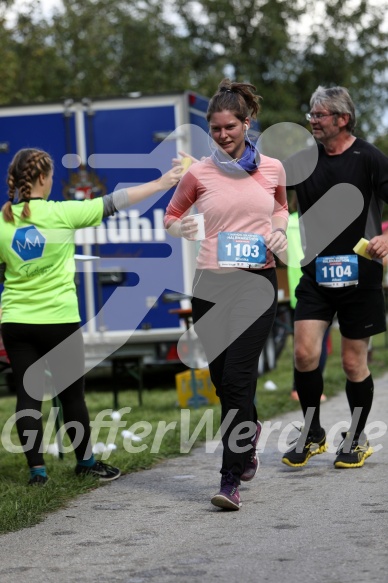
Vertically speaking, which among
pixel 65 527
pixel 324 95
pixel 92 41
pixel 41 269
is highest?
pixel 92 41

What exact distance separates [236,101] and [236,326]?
1.10m

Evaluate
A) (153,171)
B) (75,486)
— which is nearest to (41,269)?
(75,486)

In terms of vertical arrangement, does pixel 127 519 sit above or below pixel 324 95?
below

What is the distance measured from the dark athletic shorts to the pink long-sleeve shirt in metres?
0.72

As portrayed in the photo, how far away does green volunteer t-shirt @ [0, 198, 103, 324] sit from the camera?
6.07m

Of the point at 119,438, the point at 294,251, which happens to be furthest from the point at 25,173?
the point at 294,251

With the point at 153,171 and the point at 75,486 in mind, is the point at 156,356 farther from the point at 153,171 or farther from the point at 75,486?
→ the point at 75,486

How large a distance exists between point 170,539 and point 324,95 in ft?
8.91

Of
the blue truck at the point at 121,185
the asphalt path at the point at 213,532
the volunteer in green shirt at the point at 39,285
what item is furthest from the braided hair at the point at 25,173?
the blue truck at the point at 121,185

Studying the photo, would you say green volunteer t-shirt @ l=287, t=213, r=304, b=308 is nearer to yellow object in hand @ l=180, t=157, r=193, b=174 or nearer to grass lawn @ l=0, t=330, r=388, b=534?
grass lawn @ l=0, t=330, r=388, b=534

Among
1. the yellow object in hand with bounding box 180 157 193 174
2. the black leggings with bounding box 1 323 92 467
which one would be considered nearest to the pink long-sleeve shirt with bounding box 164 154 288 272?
the yellow object in hand with bounding box 180 157 193 174

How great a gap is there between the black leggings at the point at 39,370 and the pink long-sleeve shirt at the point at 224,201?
0.93 metres

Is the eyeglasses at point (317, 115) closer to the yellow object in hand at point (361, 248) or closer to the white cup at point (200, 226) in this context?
the yellow object in hand at point (361, 248)

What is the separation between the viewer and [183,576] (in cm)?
420
